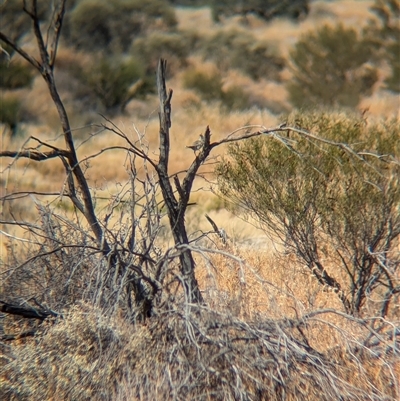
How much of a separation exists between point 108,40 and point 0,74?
12.9 meters

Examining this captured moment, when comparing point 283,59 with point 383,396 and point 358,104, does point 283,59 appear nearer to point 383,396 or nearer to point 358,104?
point 358,104

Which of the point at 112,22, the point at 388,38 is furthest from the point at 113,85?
the point at 112,22

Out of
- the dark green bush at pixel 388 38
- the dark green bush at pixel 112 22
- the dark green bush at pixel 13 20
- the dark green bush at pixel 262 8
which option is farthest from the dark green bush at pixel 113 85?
the dark green bush at pixel 262 8

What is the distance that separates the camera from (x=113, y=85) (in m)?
30.2

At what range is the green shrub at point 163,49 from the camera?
1543 inches

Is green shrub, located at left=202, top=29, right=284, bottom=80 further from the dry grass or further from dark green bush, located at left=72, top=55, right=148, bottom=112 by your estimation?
the dry grass

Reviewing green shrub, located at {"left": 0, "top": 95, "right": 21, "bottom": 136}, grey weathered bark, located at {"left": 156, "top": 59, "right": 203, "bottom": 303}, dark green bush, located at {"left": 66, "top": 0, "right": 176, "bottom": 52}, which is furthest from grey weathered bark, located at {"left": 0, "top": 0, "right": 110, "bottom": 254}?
dark green bush, located at {"left": 66, "top": 0, "right": 176, "bottom": 52}

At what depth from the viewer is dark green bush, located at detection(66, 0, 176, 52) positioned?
40750mm

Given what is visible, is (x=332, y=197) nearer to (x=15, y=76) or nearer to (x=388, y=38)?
(x=15, y=76)

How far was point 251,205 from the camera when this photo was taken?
25.0 ft

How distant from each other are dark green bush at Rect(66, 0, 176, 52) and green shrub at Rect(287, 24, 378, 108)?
549 inches

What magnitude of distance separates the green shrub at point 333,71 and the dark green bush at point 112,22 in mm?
13942

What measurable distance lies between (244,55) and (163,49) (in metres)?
4.65

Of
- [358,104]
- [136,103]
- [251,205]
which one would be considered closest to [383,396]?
[251,205]
